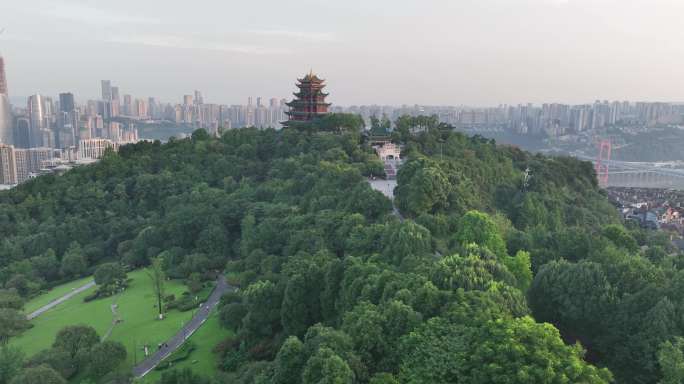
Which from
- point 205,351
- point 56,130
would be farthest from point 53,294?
point 56,130

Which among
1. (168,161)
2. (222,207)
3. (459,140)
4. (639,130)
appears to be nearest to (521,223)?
(459,140)

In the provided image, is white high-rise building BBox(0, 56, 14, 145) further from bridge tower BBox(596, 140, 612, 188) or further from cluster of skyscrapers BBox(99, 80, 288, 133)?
bridge tower BBox(596, 140, 612, 188)

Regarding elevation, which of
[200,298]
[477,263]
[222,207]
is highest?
[477,263]

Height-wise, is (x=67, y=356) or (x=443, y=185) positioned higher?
(x=443, y=185)

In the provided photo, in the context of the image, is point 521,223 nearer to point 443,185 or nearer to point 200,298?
point 443,185

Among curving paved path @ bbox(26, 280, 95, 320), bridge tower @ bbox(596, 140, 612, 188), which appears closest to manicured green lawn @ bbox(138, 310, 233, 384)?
curving paved path @ bbox(26, 280, 95, 320)

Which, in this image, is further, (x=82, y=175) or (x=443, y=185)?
(x=82, y=175)

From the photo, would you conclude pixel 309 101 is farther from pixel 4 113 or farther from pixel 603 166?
pixel 4 113
